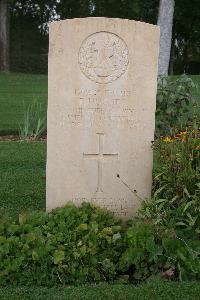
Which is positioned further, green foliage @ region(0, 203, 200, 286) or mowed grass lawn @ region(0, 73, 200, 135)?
mowed grass lawn @ region(0, 73, 200, 135)

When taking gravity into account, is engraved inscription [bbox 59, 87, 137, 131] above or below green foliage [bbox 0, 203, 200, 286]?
above

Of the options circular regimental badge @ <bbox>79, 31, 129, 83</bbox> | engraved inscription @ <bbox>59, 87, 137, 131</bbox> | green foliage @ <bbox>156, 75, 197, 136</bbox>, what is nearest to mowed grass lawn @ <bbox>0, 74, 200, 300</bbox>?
engraved inscription @ <bbox>59, 87, 137, 131</bbox>

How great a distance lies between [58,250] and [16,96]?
41.9ft

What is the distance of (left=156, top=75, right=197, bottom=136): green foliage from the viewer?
7590mm

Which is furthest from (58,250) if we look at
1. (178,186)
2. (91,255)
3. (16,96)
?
(16,96)

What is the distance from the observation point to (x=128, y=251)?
4262 mm

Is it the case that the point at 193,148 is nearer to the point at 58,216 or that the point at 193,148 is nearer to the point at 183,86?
the point at 58,216

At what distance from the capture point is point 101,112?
495 cm

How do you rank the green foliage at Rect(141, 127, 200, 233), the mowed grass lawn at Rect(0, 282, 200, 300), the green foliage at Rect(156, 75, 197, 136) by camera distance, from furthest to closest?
1. the green foliage at Rect(156, 75, 197, 136)
2. the green foliage at Rect(141, 127, 200, 233)
3. the mowed grass lawn at Rect(0, 282, 200, 300)

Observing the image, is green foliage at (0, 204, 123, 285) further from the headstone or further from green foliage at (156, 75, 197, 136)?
green foliage at (156, 75, 197, 136)

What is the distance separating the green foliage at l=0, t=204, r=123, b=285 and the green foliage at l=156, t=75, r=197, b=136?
329cm

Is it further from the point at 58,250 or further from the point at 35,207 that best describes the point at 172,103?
the point at 58,250

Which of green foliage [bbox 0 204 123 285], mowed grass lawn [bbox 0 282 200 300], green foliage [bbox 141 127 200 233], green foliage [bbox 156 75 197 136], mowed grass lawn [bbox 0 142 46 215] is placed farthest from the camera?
green foliage [bbox 156 75 197 136]

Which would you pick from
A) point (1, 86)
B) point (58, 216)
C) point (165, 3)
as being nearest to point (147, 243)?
point (58, 216)
